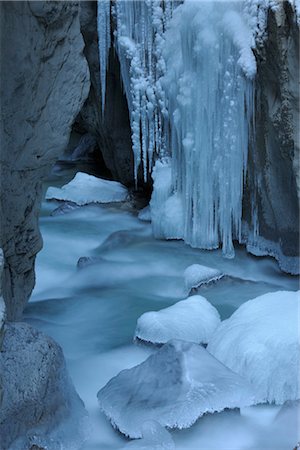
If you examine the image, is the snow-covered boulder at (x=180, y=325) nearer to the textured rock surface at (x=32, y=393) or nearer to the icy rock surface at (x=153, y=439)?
the icy rock surface at (x=153, y=439)

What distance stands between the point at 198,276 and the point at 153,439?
228cm

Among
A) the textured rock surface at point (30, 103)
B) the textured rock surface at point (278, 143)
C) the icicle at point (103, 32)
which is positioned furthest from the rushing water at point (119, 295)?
the icicle at point (103, 32)

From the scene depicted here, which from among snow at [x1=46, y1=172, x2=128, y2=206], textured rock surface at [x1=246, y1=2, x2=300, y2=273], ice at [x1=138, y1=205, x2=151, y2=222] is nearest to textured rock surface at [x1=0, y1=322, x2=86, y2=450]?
textured rock surface at [x1=246, y1=2, x2=300, y2=273]

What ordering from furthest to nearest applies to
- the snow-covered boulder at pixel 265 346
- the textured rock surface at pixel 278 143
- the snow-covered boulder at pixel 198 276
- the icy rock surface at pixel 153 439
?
1. the snow-covered boulder at pixel 198 276
2. the textured rock surface at pixel 278 143
3. the snow-covered boulder at pixel 265 346
4. the icy rock surface at pixel 153 439

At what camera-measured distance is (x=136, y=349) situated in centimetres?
369

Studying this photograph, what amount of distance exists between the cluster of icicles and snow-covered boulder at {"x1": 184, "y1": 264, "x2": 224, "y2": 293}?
0.67 meters

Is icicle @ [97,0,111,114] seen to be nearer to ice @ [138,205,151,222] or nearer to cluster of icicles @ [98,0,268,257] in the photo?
cluster of icicles @ [98,0,268,257]

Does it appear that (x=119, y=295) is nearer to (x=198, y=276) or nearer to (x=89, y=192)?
(x=198, y=276)

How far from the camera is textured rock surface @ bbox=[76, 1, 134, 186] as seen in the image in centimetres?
672

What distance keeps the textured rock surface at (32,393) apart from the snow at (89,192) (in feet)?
16.2

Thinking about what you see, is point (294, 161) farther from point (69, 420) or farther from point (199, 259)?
point (69, 420)

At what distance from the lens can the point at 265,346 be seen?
3.19 metres

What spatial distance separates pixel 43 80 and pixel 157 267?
263 cm

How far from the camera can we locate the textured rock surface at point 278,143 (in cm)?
448
